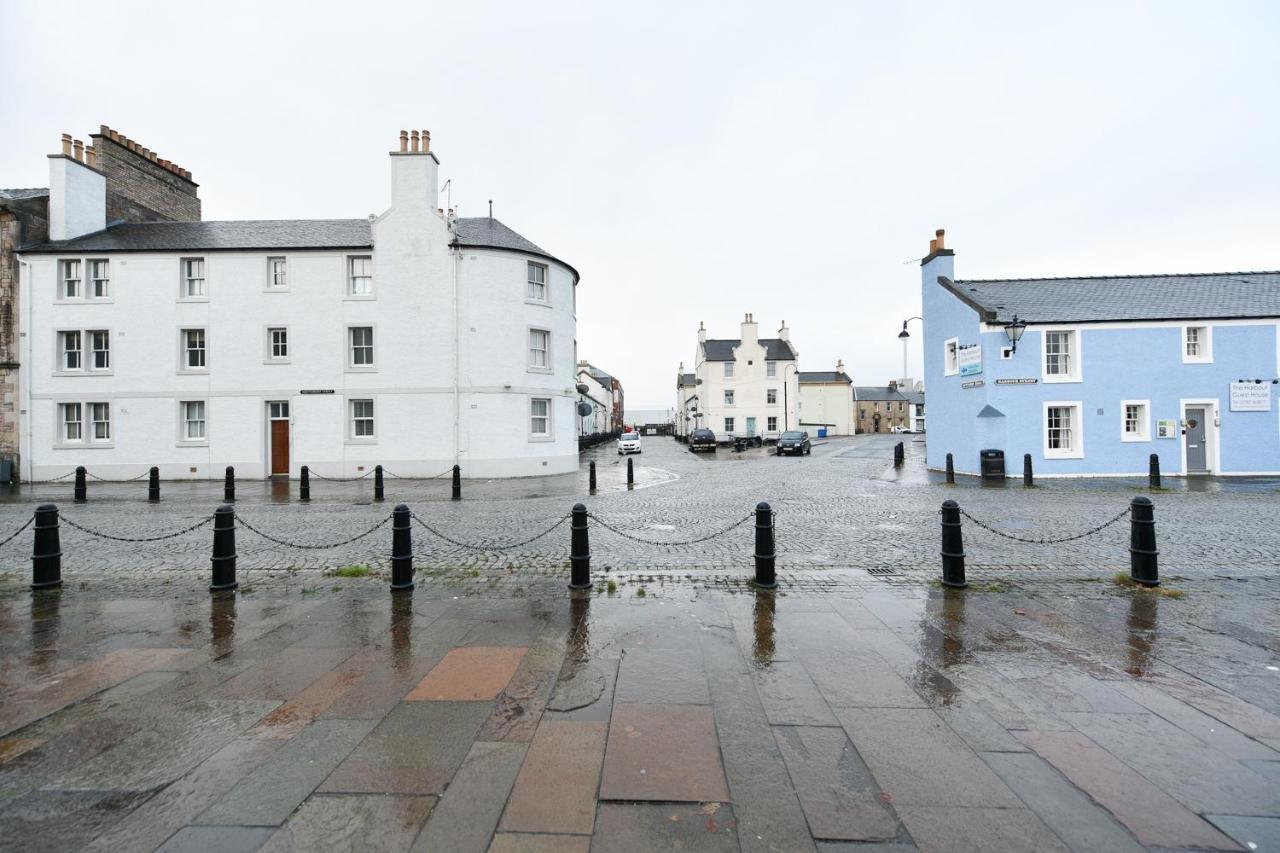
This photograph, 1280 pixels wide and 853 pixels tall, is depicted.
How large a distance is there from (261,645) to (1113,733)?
656 centimetres

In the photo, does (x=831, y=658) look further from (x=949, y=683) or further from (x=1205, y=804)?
(x=1205, y=804)

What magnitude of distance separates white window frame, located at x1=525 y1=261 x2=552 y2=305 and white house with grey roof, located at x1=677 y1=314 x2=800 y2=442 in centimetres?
3453

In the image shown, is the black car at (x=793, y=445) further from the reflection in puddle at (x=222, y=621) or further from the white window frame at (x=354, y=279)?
the reflection in puddle at (x=222, y=621)

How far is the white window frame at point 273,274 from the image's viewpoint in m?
21.5

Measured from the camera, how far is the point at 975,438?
21.2 metres

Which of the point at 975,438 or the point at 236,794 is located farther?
the point at 975,438

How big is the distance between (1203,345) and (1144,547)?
20.2 m

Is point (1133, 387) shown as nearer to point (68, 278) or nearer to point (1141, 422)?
point (1141, 422)

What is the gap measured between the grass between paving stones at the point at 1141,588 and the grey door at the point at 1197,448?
19.2m

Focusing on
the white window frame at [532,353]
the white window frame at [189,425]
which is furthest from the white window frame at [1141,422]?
the white window frame at [189,425]

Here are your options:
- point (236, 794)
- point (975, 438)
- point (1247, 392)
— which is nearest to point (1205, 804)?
point (236, 794)

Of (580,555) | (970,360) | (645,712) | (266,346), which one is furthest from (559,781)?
(266,346)

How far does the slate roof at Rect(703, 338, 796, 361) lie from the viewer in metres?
57.1

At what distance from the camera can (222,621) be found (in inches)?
225
